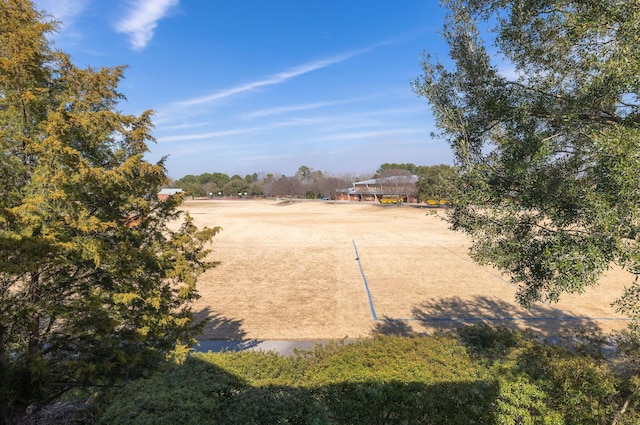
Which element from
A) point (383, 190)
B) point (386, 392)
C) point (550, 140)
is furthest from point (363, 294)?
point (383, 190)

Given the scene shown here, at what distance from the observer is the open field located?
12891 millimetres

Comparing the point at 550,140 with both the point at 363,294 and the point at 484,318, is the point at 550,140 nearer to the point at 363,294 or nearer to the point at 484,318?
the point at 484,318

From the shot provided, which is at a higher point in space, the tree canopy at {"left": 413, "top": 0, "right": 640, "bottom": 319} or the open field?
the tree canopy at {"left": 413, "top": 0, "right": 640, "bottom": 319}

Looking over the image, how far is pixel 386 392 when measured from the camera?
5461 millimetres

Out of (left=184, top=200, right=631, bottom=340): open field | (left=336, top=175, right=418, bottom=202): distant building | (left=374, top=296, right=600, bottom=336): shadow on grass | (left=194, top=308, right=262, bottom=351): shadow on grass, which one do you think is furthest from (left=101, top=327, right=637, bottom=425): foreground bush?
(left=336, top=175, right=418, bottom=202): distant building

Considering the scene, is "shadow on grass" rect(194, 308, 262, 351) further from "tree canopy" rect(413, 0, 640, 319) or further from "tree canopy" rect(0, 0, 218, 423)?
"tree canopy" rect(413, 0, 640, 319)

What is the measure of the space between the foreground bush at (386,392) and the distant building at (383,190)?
245 ft

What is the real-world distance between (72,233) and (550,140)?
358 inches

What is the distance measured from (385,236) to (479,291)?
689 inches

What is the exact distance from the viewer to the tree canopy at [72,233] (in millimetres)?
5684

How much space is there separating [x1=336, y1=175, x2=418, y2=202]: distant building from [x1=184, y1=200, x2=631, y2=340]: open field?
5260 cm

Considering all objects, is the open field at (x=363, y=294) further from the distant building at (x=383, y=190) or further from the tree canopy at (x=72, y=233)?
the distant building at (x=383, y=190)

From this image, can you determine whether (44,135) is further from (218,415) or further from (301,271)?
(301,271)

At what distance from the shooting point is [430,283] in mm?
18594
